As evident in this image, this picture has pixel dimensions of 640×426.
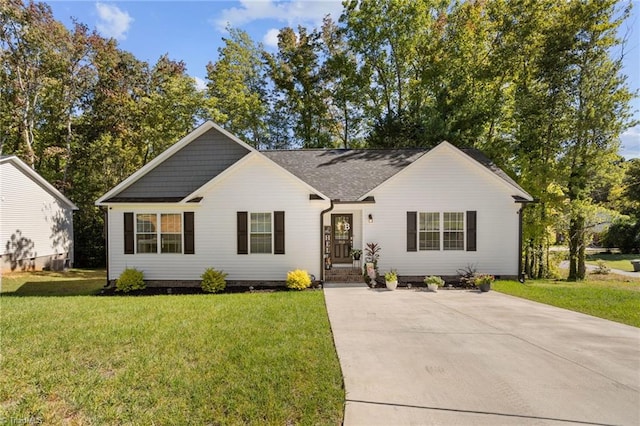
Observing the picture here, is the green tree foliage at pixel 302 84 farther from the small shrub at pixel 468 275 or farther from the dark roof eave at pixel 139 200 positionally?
the small shrub at pixel 468 275

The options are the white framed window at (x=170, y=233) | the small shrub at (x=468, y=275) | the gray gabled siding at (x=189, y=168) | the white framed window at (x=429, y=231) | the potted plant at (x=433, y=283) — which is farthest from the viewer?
the gray gabled siding at (x=189, y=168)

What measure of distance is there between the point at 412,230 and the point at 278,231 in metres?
5.00

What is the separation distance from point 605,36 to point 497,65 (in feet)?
15.5

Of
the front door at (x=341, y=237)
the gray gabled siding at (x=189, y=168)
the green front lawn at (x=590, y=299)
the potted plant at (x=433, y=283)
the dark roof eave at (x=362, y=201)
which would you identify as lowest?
the green front lawn at (x=590, y=299)

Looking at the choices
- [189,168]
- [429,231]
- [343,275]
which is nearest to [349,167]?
[429,231]

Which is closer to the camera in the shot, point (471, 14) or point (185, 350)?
point (185, 350)

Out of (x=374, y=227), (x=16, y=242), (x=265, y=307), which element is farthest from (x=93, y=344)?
(x=16, y=242)

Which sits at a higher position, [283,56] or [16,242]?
[283,56]

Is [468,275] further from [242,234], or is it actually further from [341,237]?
[242,234]

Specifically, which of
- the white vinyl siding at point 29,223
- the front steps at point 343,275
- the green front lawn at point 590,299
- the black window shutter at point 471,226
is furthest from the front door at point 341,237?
the white vinyl siding at point 29,223

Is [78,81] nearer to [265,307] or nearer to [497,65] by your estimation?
[265,307]

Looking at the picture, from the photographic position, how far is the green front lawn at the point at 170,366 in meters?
3.60

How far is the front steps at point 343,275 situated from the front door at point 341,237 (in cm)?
60

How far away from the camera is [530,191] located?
15.6 m
